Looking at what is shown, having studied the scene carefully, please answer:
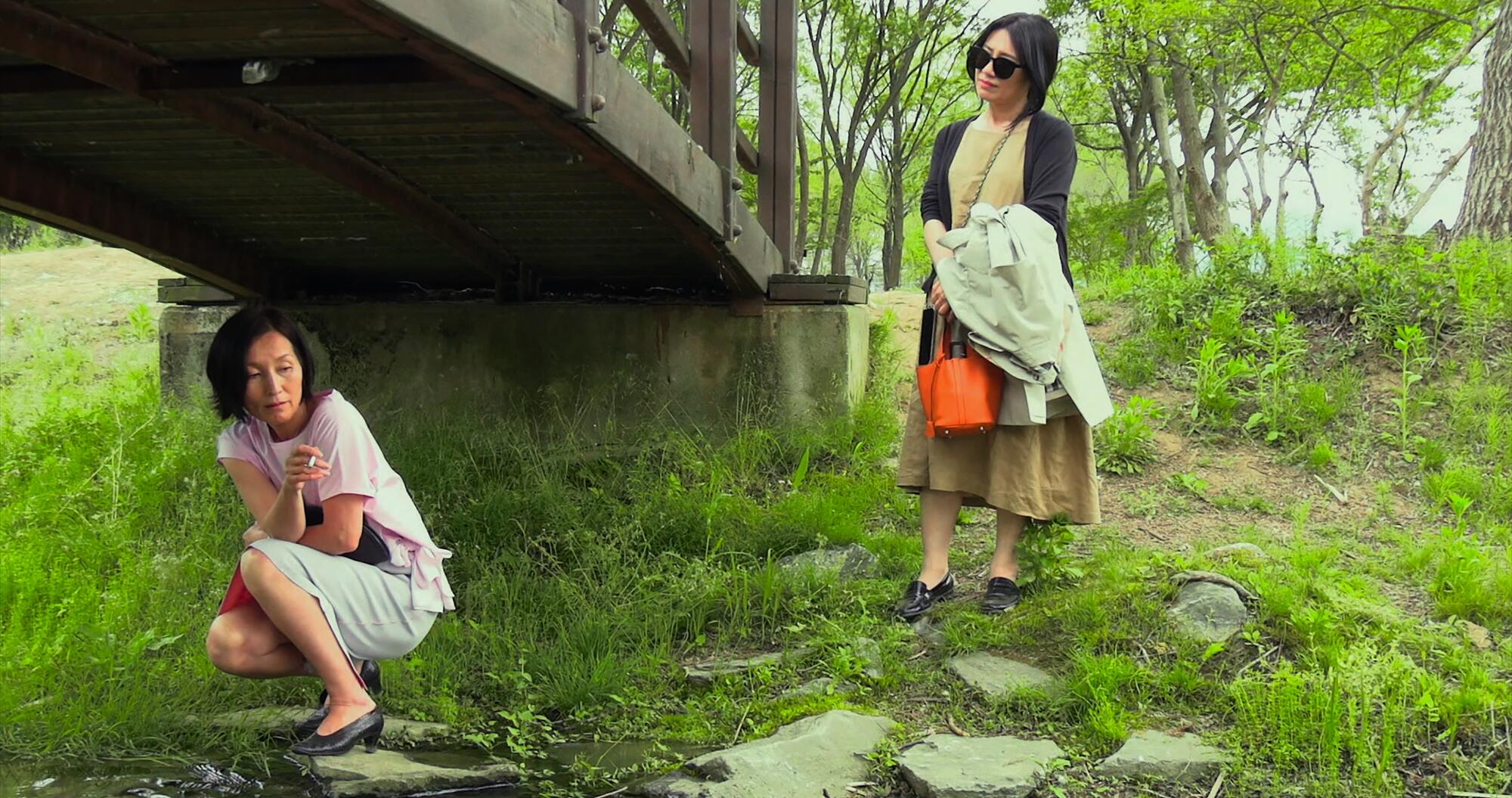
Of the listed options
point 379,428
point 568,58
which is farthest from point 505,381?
point 568,58

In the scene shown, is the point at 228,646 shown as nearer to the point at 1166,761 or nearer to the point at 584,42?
the point at 584,42

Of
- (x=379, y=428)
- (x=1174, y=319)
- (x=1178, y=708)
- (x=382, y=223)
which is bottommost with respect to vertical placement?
(x=1178, y=708)

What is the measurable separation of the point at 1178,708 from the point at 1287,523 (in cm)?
210

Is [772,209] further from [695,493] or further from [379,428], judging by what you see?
[379,428]

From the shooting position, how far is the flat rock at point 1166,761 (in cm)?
330

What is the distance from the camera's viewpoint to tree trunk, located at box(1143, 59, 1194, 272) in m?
15.1

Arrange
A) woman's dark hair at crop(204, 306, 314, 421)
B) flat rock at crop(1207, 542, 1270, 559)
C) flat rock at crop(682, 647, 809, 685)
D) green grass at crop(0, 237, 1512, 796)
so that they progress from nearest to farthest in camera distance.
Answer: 1. woman's dark hair at crop(204, 306, 314, 421)
2. green grass at crop(0, 237, 1512, 796)
3. flat rock at crop(682, 647, 809, 685)
4. flat rock at crop(1207, 542, 1270, 559)

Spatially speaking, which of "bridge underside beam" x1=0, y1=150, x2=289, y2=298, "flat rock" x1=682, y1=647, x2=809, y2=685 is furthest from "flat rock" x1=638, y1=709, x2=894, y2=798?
"bridge underside beam" x1=0, y1=150, x2=289, y2=298

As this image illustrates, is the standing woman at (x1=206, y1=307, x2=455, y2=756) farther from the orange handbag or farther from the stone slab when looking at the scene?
the stone slab

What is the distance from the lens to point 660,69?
1438 centimetres

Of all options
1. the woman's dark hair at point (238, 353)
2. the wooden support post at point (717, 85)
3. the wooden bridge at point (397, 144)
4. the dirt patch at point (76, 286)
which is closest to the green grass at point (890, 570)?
the wooden bridge at point (397, 144)

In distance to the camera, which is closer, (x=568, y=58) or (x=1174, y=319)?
(x=568, y=58)

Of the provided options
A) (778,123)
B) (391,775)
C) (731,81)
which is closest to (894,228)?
(778,123)

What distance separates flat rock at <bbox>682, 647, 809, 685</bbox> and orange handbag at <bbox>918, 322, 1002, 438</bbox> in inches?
41.3
